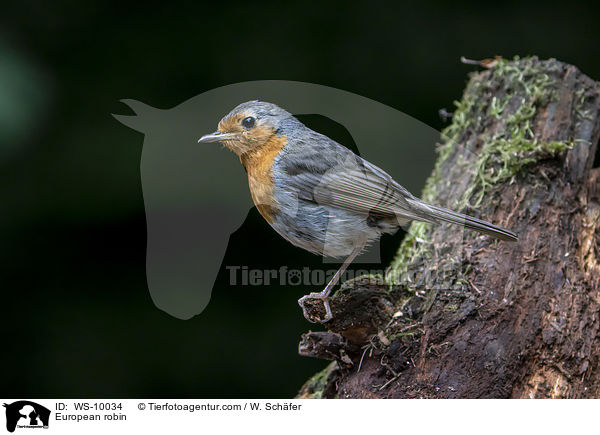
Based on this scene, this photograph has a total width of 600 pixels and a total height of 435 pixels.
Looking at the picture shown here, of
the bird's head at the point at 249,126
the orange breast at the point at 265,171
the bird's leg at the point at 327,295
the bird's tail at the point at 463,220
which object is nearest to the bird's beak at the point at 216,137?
the bird's head at the point at 249,126

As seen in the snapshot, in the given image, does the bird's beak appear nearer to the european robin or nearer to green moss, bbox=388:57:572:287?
the european robin

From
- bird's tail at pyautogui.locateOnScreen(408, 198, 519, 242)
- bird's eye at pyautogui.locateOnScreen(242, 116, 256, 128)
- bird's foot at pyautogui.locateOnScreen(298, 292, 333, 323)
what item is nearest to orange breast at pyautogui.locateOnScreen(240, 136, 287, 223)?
bird's eye at pyautogui.locateOnScreen(242, 116, 256, 128)

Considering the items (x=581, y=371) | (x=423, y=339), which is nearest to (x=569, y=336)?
(x=581, y=371)

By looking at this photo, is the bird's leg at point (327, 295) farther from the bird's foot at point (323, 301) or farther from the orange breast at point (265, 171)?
the orange breast at point (265, 171)

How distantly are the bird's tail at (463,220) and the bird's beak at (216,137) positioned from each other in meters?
0.93

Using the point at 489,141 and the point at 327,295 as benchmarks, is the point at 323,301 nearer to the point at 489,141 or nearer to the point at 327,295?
the point at 327,295

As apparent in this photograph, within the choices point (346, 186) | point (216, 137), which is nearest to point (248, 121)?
point (216, 137)

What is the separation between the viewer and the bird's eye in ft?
9.09

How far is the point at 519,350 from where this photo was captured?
122 inches

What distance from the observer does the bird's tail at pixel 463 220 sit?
2.92 m

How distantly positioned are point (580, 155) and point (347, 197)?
1.92m

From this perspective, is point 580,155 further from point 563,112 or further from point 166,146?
point 166,146

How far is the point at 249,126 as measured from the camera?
2791mm
